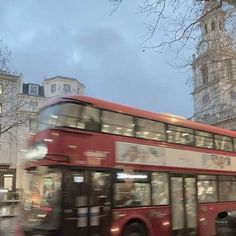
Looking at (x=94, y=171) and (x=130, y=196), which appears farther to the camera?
(x=130, y=196)

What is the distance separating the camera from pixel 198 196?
1452 cm

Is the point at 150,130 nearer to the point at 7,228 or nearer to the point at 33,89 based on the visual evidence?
the point at 7,228

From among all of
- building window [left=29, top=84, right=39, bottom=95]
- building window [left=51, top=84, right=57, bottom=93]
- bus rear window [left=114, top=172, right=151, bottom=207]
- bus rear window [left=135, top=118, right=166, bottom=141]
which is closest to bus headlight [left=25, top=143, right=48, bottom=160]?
bus rear window [left=114, top=172, right=151, bottom=207]

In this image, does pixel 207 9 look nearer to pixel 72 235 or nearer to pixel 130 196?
pixel 130 196

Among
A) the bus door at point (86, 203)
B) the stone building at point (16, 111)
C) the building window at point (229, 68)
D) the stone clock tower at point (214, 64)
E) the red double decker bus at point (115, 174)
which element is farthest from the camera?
the stone building at point (16, 111)

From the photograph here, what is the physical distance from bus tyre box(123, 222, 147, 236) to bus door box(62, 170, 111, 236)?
80cm

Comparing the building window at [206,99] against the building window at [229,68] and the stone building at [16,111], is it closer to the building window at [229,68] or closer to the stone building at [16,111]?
the building window at [229,68]

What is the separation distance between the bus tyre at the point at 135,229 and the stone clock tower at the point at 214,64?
5.40 meters

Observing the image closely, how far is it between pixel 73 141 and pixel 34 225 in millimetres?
2264

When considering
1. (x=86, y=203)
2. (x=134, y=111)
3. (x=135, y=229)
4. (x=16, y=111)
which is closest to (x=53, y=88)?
(x=16, y=111)

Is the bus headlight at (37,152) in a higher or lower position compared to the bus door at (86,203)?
higher

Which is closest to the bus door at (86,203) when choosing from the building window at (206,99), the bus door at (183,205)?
the bus door at (183,205)

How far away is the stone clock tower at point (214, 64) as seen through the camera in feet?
42.9

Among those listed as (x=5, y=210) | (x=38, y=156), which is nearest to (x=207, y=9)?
(x=38, y=156)
